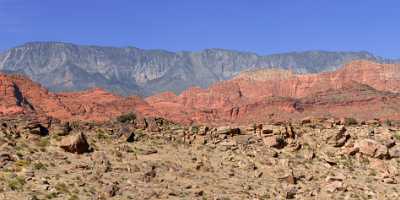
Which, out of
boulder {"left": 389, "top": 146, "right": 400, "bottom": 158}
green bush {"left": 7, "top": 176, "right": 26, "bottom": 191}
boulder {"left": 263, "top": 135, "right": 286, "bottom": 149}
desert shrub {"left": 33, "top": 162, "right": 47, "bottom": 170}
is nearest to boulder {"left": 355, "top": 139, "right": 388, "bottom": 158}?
boulder {"left": 389, "top": 146, "right": 400, "bottom": 158}

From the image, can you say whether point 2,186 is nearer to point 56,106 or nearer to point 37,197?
point 37,197

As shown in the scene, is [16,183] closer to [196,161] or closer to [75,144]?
[75,144]

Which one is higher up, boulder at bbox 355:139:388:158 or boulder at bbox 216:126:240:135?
boulder at bbox 216:126:240:135

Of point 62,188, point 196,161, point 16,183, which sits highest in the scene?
point 196,161

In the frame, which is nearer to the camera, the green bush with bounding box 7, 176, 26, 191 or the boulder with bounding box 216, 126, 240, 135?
the green bush with bounding box 7, 176, 26, 191

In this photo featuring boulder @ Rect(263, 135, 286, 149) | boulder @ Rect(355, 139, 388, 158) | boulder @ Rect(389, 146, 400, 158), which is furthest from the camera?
boulder @ Rect(389, 146, 400, 158)

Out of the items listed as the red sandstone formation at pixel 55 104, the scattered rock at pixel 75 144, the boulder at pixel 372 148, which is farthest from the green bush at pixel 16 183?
the red sandstone formation at pixel 55 104

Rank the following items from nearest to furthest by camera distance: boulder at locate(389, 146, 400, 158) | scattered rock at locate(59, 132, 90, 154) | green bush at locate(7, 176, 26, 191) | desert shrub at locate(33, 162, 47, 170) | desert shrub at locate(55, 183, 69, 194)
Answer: green bush at locate(7, 176, 26, 191), desert shrub at locate(55, 183, 69, 194), desert shrub at locate(33, 162, 47, 170), scattered rock at locate(59, 132, 90, 154), boulder at locate(389, 146, 400, 158)

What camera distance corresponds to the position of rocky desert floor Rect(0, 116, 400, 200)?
85.0 ft

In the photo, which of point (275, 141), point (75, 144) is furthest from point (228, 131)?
point (75, 144)

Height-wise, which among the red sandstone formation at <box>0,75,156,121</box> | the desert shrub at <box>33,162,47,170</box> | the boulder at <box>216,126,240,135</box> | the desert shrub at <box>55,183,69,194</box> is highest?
the boulder at <box>216,126,240,135</box>

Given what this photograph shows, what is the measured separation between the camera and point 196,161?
99.4ft

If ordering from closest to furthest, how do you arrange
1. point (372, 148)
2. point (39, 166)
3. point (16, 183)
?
point (16, 183), point (39, 166), point (372, 148)

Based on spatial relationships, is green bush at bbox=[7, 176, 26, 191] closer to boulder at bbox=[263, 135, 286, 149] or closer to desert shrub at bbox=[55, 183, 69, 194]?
desert shrub at bbox=[55, 183, 69, 194]
